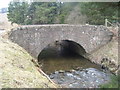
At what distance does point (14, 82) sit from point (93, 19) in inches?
707

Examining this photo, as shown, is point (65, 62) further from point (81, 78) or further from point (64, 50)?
point (64, 50)

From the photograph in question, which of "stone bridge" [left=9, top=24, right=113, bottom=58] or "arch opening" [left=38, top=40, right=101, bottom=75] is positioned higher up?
"stone bridge" [left=9, top=24, right=113, bottom=58]

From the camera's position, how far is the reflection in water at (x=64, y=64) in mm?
16812

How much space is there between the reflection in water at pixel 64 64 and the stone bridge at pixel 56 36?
1.21 meters

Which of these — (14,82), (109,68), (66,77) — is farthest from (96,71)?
(14,82)

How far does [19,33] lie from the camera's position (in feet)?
57.3

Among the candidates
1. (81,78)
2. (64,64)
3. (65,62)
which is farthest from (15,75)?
(65,62)

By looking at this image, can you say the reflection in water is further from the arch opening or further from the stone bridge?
the stone bridge

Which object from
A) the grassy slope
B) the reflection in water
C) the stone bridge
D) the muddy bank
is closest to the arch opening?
the reflection in water

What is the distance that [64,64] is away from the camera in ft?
59.6

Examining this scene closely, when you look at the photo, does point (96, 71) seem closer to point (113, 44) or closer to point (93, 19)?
point (113, 44)

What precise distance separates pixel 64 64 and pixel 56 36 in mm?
2397

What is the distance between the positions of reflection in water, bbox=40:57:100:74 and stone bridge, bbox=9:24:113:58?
3.96ft

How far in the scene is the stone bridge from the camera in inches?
696
